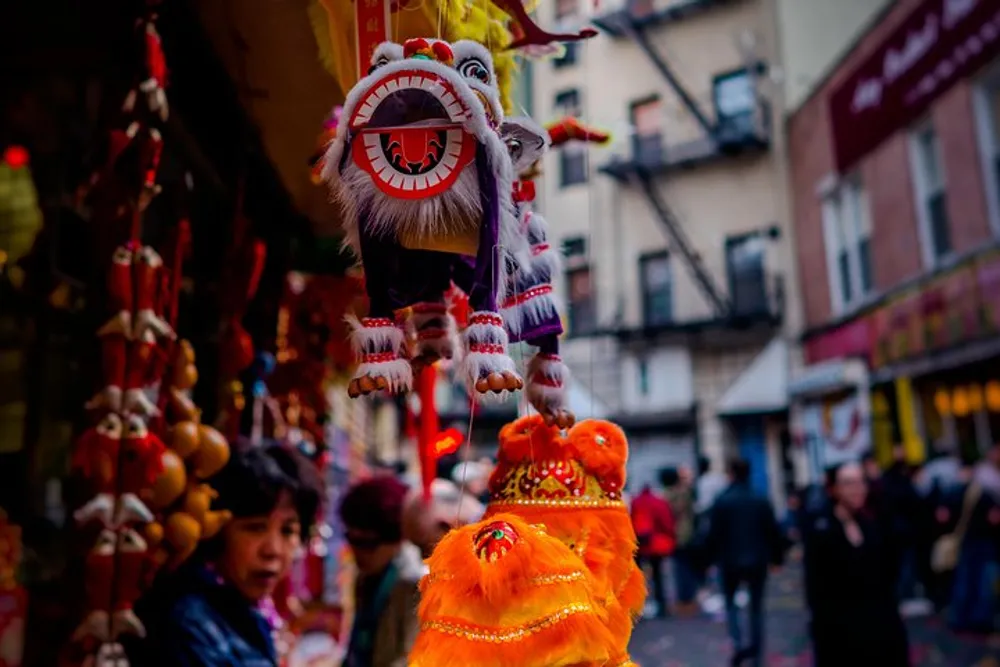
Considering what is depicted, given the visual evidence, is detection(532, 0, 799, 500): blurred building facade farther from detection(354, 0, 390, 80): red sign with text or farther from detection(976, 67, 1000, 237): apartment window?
detection(354, 0, 390, 80): red sign with text

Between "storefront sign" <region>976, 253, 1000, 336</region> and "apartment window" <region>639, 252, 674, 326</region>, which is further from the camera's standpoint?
"apartment window" <region>639, 252, 674, 326</region>

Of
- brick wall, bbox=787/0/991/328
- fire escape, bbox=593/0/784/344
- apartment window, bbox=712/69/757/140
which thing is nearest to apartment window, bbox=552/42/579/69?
brick wall, bbox=787/0/991/328

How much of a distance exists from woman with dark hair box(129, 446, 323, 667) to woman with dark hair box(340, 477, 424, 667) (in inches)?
26.2

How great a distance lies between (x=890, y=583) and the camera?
4141mm

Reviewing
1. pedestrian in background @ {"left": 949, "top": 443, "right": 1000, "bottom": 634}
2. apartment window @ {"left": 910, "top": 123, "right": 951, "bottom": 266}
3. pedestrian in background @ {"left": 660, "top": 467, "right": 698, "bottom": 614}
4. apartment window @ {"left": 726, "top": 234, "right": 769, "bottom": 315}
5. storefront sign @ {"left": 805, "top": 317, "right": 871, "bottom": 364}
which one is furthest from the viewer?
apartment window @ {"left": 726, "top": 234, "right": 769, "bottom": 315}

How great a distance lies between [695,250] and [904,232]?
553cm

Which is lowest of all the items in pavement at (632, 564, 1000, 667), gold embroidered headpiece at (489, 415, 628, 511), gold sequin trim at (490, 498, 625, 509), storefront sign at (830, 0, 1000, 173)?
pavement at (632, 564, 1000, 667)

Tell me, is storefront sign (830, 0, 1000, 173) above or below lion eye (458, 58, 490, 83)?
above

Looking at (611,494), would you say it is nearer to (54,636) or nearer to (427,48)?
(427,48)

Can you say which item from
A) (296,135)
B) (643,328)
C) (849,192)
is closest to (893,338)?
(849,192)

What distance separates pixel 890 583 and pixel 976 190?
664 centimetres

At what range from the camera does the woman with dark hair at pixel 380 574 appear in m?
2.76

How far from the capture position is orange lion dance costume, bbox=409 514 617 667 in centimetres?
121

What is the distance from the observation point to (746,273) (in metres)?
Result: 15.8
